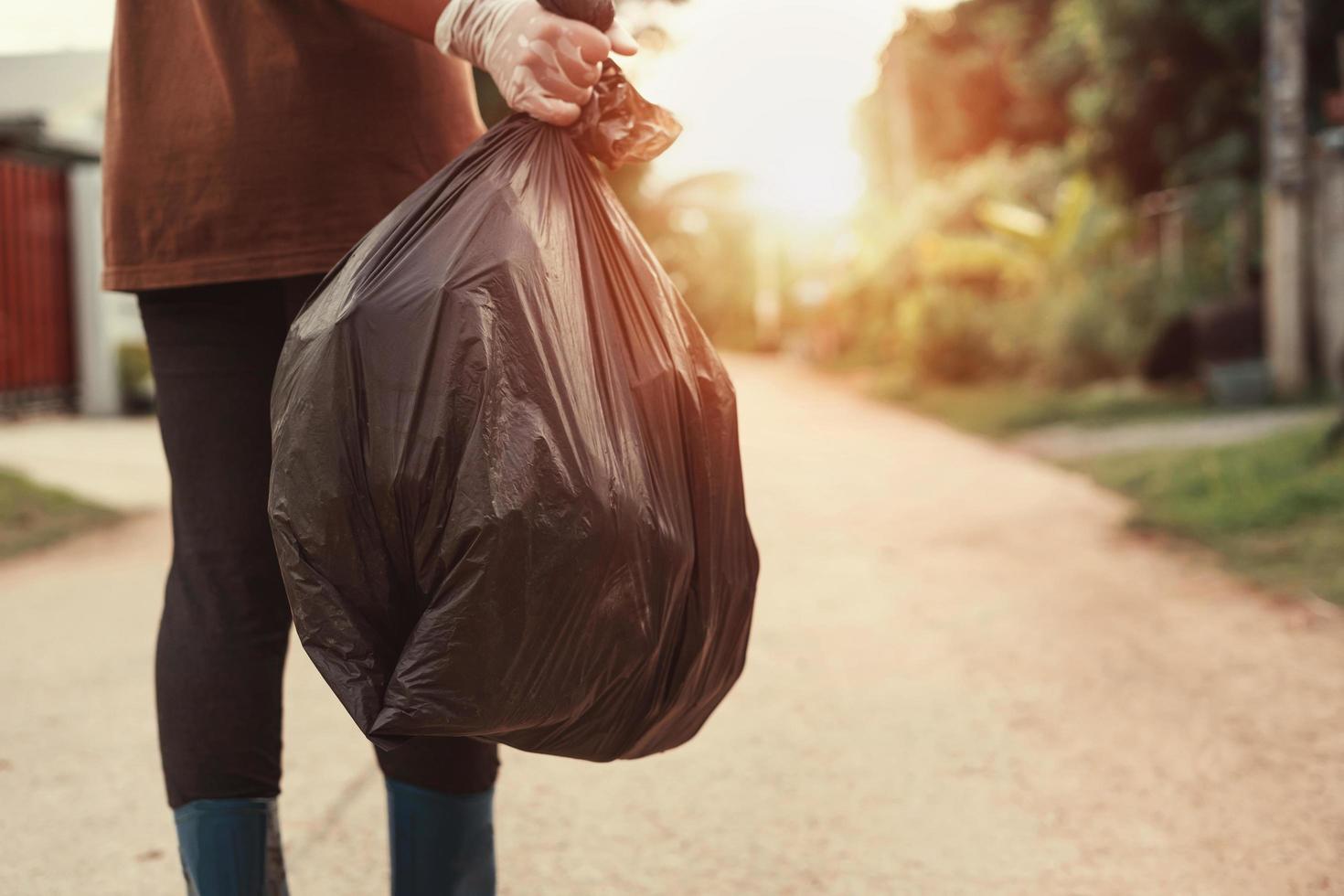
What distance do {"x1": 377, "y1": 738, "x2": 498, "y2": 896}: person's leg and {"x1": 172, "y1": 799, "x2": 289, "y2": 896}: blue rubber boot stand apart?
16cm

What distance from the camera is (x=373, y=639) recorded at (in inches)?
51.1

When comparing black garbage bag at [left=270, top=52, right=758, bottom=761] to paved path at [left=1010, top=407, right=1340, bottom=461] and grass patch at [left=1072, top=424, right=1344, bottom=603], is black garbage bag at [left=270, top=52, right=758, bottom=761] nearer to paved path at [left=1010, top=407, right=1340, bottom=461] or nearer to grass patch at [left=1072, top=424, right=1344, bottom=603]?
grass patch at [left=1072, top=424, right=1344, bottom=603]

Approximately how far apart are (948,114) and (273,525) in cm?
2638

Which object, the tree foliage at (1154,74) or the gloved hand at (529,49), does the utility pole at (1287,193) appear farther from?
the gloved hand at (529,49)

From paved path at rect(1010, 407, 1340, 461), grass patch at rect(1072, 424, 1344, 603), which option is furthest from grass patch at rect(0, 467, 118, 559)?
paved path at rect(1010, 407, 1340, 461)

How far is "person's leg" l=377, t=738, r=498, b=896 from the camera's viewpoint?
5.31 feet

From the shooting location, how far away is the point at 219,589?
5.19 feet

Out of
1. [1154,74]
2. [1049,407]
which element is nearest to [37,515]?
[1049,407]

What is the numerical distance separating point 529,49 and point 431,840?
36.3 inches

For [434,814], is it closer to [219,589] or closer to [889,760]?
[219,589]

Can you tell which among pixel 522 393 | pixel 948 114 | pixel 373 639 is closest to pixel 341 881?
pixel 373 639

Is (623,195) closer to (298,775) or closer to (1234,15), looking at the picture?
(1234,15)

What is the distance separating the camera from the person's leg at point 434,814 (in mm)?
1619

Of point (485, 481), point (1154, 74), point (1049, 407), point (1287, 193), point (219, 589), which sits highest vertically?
point (1154, 74)
